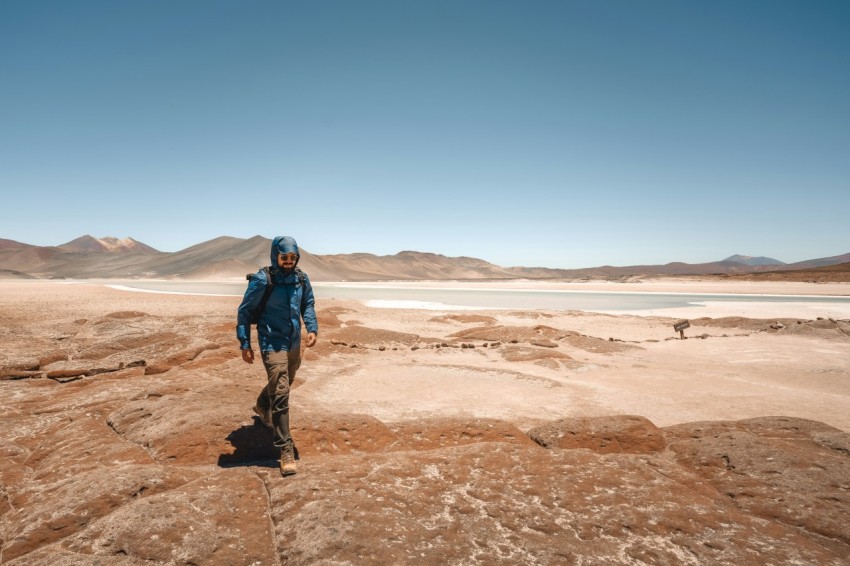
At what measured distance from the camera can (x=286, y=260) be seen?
164 inches

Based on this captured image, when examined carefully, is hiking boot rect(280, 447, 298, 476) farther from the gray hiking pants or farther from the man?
the man

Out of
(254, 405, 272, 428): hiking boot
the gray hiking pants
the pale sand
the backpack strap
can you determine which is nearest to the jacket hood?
the backpack strap

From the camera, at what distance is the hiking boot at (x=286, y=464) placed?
136 inches

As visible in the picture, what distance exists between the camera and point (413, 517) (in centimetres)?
286

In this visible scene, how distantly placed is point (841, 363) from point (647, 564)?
11357 mm

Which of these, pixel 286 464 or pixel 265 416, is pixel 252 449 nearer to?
pixel 265 416

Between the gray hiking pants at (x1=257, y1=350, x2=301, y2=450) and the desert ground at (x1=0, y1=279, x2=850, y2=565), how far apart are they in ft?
0.86

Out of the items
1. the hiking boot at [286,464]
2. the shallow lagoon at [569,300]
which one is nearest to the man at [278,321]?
the hiking boot at [286,464]

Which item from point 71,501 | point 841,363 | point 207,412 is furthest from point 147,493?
point 841,363

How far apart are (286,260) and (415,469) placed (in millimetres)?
2138

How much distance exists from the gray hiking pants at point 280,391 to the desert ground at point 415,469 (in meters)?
0.26

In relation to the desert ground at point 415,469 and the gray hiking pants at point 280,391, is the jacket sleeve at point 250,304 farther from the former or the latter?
the desert ground at point 415,469

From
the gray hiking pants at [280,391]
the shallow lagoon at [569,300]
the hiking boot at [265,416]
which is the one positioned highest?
the gray hiking pants at [280,391]

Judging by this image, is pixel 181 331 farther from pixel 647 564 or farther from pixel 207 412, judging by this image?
pixel 647 564
